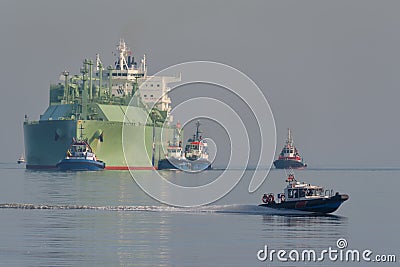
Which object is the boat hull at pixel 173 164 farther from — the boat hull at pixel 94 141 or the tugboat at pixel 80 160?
the tugboat at pixel 80 160

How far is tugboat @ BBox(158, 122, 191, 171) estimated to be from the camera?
178 meters

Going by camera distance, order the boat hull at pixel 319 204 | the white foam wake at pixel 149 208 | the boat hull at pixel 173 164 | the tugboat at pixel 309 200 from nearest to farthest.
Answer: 1. the boat hull at pixel 319 204
2. the tugboat at pixel 309 200
3. the white foam wake at pixel 149 208
4. the boat hull at pixel 173 164

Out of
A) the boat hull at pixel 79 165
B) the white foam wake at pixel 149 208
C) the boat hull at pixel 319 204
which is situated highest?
the boat hull at pixel 79 165

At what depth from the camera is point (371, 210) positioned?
71188 millimetres

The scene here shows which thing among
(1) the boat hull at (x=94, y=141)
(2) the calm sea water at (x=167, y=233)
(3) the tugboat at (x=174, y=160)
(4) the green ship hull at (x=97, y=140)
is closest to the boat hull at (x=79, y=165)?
(4) the green ship hull at (x=97, y=140)

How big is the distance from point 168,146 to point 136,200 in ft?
347

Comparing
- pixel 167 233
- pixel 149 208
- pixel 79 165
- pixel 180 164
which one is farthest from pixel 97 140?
pixel 167 233

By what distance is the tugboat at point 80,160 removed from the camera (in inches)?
5694

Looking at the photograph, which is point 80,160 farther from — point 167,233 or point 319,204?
point 167,233

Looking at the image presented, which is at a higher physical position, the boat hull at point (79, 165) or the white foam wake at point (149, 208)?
the boat hull at point (79, 165)

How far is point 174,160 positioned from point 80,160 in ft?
Result: 125

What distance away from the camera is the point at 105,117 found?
16138cm

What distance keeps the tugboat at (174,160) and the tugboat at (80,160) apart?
30.1 meters

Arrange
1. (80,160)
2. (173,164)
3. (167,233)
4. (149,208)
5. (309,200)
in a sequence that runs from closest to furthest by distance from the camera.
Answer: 1. (167,233)
2. (309,200)
3. (149,208)
4. (80,160)
5. (173,164)
